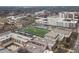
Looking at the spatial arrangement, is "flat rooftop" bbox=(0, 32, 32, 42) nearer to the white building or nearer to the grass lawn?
the grass lawn

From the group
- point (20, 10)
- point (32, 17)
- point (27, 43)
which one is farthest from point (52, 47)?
point (20, 10)

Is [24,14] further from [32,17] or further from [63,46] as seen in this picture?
[63,46]

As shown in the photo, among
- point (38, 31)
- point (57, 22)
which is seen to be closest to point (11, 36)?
point (38, 31)

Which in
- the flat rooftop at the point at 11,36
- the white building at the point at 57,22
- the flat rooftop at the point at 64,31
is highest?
the white building at the point at 57,22

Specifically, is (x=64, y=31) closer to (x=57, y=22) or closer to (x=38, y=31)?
(x=57, y=22)

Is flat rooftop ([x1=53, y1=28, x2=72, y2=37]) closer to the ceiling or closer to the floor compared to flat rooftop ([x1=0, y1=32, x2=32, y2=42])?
closer to the ceiling

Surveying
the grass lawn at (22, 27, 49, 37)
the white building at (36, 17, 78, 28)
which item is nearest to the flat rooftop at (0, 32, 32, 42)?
the grass lawn at (22, 27, 49, 37)

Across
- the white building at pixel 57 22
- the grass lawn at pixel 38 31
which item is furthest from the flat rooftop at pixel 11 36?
the white building at pixel 57 22

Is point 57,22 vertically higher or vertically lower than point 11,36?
higher

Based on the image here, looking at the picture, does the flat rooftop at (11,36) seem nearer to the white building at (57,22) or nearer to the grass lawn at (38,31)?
the grass lawn at (38,31)

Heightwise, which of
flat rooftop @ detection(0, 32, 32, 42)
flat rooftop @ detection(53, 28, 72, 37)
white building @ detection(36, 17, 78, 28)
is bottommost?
flat rooftop @ detection(0, 32, 32, 42)
